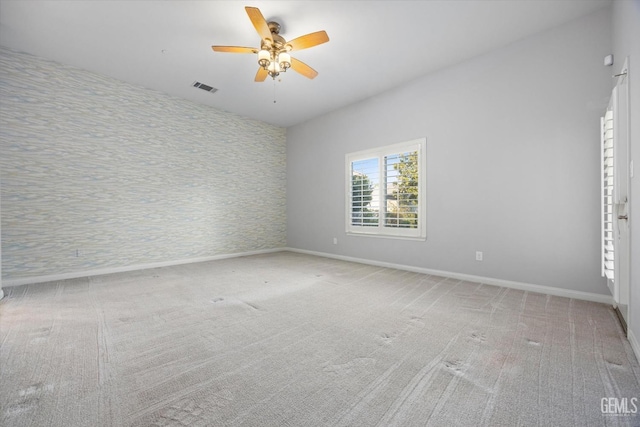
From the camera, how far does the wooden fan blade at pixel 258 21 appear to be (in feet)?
7.65

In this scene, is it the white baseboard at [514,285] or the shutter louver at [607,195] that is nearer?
the shutter louver at [607,195]

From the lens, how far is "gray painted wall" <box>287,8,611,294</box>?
282 centimetres

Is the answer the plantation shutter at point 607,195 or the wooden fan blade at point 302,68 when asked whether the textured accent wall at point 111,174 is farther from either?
the plantation shutter at point 607,195

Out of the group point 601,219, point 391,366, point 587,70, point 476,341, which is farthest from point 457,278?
point 587,70

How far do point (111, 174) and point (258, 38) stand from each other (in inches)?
126

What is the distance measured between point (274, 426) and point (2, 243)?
4.59 metres

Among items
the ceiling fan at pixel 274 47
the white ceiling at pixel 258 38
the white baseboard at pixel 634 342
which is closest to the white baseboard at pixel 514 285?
the white baseboard at pixel 634 342

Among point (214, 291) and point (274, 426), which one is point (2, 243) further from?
point (274, 426)

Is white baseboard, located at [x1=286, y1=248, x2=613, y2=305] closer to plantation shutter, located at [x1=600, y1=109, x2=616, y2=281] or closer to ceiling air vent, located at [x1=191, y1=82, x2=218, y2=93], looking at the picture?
plantation shutter, located at [x1=600, y1=109, x2=616, y2=281]

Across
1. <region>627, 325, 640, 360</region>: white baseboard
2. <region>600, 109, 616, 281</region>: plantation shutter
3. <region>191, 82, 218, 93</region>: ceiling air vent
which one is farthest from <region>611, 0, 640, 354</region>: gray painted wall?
<region>191, 82, 218, 93</region>: ceiling air vent

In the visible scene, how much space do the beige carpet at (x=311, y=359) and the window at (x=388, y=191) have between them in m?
1.48

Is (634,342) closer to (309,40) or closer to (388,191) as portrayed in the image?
(388,191)

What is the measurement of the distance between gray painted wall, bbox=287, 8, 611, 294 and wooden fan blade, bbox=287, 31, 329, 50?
2138mm

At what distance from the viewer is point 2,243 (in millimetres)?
3396
